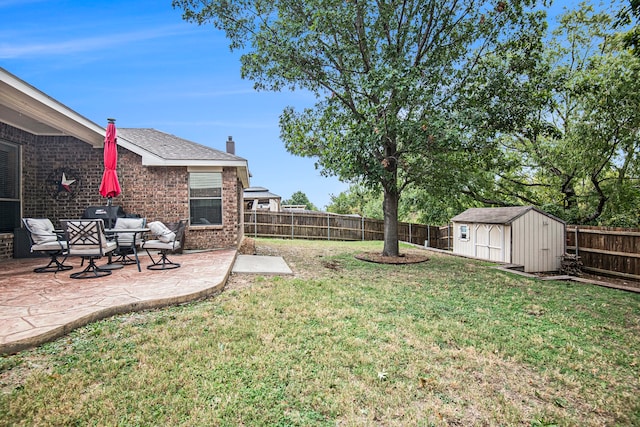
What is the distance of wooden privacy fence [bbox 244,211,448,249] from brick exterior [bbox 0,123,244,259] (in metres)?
8.66

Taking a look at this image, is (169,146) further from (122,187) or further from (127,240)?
(127,240)

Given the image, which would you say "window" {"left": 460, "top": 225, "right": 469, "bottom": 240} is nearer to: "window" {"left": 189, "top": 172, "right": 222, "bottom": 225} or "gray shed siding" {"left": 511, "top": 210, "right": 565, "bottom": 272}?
"gray shed siding" {"left": 511, "top": 210, "right": 565, "bottom": 272}

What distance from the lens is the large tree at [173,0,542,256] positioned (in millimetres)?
8031

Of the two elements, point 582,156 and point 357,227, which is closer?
point 582,156

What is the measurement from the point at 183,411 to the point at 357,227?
1765 centimetres

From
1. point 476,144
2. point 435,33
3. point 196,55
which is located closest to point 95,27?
point 196,55

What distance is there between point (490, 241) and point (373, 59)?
8.57 meters

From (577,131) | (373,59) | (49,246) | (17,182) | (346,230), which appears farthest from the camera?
(346,230)

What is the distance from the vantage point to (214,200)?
363 inches

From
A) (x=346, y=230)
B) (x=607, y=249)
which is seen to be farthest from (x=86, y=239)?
(x=346, y=230)

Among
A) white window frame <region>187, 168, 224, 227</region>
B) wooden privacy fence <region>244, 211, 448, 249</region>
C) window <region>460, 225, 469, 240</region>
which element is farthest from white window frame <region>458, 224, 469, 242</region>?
white window frame <region>187, 168, 224, 227</region>

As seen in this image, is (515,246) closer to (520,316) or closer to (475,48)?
(475,48)

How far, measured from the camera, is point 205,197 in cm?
916

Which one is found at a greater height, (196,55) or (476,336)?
(196,55)
